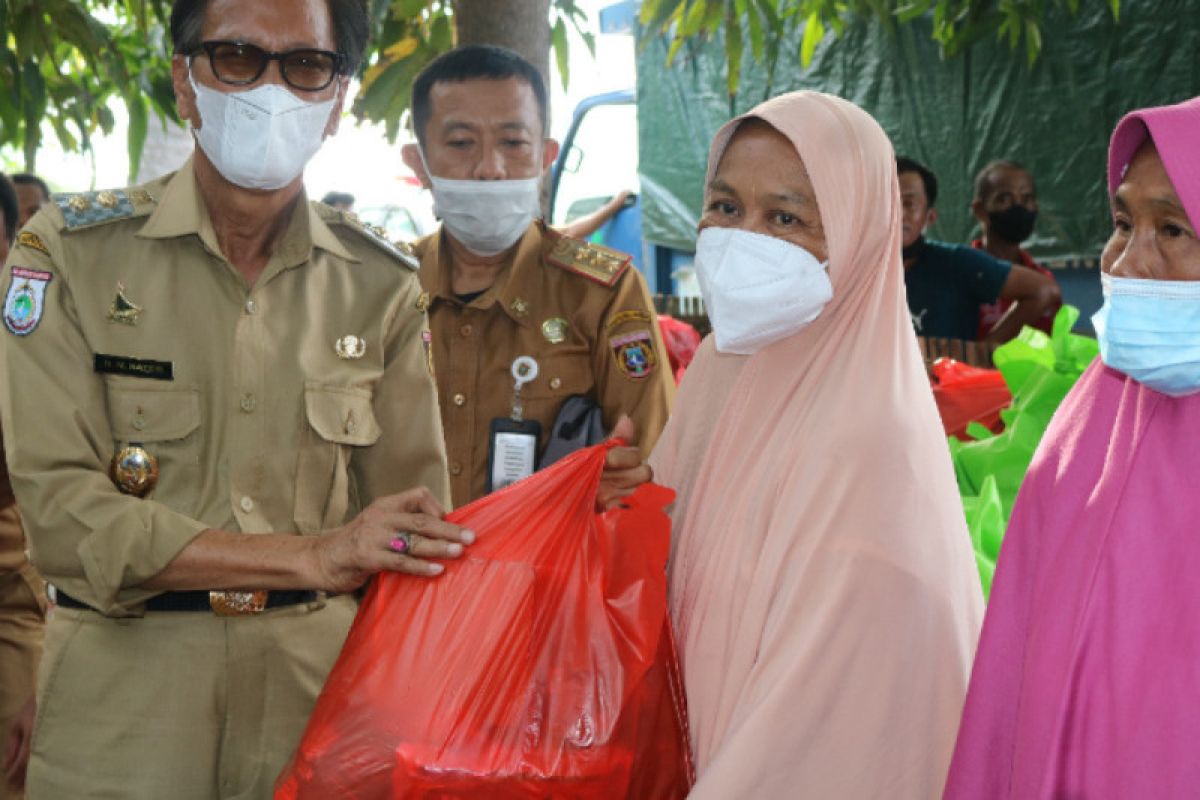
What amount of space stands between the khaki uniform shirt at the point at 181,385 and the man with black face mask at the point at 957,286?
11.4 ft

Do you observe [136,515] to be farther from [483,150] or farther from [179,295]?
[483,150]

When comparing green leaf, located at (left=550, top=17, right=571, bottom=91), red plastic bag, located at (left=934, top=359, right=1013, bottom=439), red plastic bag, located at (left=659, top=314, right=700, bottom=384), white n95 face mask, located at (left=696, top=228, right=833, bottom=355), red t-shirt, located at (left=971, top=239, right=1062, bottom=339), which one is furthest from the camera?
red t-shirt, located at (left=971, top=239, right=1062, bottom=339)

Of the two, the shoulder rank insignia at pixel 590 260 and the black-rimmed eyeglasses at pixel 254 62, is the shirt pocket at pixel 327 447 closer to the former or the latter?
the black-rimmed eyeglasses at pixel 254 62

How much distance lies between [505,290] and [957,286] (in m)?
2.80

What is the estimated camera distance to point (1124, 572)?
1811 mm

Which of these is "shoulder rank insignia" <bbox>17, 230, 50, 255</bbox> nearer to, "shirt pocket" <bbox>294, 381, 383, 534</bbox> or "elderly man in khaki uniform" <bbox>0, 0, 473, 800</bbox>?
"elderly man in khaki uniform" <bbox>0, 0, 473, 800</bbox>

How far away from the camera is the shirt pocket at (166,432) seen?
217 cm

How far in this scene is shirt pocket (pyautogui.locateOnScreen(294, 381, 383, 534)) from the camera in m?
2.28

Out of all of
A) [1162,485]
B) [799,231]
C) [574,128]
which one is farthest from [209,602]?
[574,128]

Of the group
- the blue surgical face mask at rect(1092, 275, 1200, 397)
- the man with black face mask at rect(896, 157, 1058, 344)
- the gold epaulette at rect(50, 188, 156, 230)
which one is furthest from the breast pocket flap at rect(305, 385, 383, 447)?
the man with black face mask at rect(896, 157, 1058, 344)

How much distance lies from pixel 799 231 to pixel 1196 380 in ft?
2.20

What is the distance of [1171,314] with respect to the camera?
1804 mm

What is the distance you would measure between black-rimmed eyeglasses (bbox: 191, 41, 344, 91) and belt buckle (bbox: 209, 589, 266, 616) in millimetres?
842

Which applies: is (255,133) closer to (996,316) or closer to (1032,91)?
(996,316)
